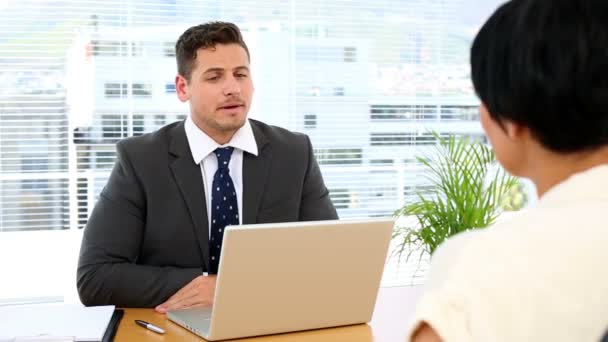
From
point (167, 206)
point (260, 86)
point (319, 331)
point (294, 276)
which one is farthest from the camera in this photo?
point (260, 86)

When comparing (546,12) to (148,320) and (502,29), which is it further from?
(148,320)

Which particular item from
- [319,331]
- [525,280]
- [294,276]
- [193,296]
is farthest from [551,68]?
[193,296]

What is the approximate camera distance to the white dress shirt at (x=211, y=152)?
259cm

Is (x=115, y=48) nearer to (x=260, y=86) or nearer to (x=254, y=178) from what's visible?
(x=260, y=86)

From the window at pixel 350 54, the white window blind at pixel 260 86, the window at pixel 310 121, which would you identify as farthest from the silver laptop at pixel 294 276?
the window at pixel 350 54

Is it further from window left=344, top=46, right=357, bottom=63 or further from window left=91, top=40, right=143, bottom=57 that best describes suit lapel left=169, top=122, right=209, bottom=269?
window left=344, top=46, right=357, bottom=63

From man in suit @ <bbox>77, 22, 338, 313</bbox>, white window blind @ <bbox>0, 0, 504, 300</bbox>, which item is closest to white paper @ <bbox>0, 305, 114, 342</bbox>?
man in suit @ <bbox>77, 22, 338, 313</bbox>

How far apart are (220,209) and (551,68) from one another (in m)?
1.85

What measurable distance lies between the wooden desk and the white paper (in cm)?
6

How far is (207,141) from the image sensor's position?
2602 mm

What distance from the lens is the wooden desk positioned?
1.86 m

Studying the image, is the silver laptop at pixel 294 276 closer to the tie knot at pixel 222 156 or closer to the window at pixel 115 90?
the tie knot at pixel 222 156

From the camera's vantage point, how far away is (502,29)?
831mm

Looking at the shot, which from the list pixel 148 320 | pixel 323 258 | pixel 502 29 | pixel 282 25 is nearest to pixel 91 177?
pixel 282 25
